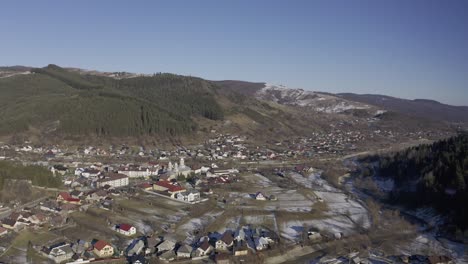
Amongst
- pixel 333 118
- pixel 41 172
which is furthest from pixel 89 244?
pixel 333 118

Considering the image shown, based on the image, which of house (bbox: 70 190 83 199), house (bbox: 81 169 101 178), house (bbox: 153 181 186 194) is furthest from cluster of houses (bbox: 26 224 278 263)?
house (bbox: 81 169 101 178)

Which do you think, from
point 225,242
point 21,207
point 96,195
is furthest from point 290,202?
point 21,207

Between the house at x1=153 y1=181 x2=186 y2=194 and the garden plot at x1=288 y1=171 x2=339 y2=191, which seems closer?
the house at x1=153 y1=181 x2=186 y2=194

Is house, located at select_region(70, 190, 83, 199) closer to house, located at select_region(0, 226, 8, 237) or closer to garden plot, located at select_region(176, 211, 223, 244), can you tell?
house, located at select_region(0, 226, 8, 237)

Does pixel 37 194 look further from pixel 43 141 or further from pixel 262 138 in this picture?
pixel 262 138

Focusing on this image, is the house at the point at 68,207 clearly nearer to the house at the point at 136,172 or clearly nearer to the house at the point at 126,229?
the house at the point at 126,229

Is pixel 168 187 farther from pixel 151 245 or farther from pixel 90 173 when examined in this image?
pixel 151 245
